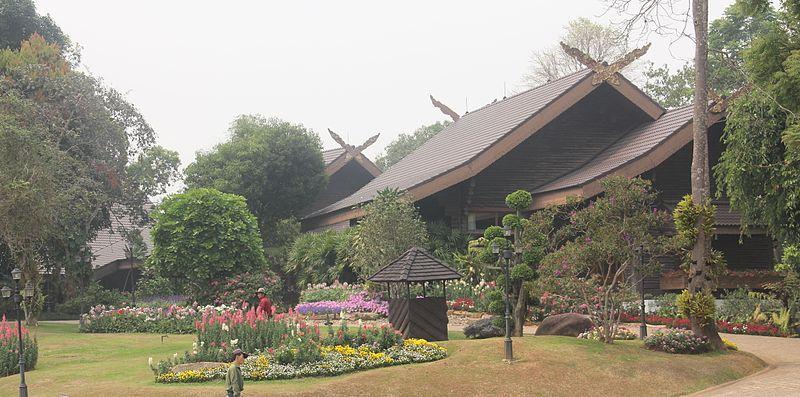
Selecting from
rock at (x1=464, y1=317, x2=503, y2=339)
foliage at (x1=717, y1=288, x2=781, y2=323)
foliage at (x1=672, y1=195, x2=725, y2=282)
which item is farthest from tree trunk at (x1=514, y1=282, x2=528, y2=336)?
foliage at (x1=717, y1=288, x2=781, y2=323)

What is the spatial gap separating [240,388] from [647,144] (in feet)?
70.8

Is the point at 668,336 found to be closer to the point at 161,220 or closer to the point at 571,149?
A: the point at 571,149

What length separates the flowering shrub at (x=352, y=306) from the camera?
2661cm

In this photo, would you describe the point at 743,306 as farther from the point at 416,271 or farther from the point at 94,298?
the point at 94,298

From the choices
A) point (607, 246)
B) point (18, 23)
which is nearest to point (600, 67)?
point (607, 246)

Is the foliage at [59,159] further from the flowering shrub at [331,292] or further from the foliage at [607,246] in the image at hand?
the foliage at [607,246]

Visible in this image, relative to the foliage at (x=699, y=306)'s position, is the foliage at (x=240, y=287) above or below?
above

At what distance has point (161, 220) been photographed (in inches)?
1236

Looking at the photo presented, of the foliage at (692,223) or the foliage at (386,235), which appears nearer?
the foliage at (692,223)

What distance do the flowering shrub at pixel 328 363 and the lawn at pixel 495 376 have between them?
0.32 m

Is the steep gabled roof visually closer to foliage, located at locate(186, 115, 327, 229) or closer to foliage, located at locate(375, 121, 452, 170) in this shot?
foliage, located at locate(186, 115, 327, 229)

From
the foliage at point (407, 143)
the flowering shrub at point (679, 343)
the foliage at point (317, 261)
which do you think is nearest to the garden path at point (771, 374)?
the flowering shrub at point (679, 343)

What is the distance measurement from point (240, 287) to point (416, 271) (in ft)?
40.8

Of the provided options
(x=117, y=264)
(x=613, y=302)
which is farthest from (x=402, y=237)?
(x=117, y=264)
